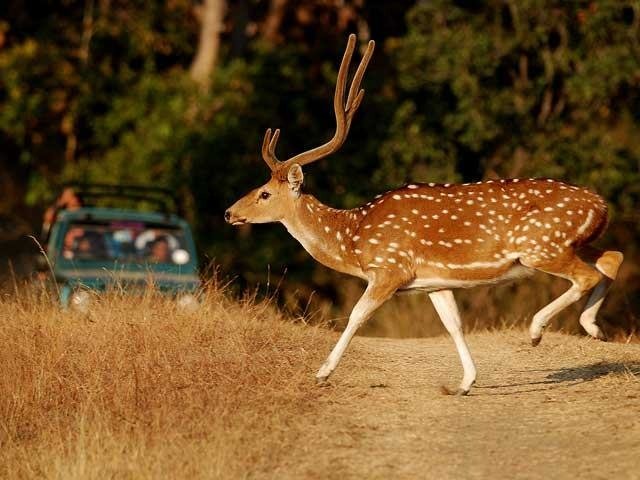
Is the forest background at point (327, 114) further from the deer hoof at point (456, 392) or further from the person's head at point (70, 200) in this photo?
the deer hoof at point (456, 392)

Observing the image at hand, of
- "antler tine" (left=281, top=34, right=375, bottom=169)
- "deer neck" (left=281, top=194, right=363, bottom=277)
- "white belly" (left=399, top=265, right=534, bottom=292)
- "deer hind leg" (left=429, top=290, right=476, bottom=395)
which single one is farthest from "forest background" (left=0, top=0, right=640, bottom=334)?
"white belly" (left=399, top=265, right=534, bottom=292)

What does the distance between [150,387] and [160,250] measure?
5733 millimetres

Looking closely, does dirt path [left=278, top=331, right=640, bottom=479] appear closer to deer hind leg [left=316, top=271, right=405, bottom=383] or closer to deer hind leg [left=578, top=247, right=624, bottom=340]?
deer hind leg [left=316, top=271, right=405, bottom=383]

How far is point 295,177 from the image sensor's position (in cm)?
1112

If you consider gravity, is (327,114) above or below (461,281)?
below

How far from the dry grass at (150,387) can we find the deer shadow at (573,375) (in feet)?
5.31


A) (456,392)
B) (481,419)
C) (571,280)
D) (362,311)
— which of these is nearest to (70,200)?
(362,311)

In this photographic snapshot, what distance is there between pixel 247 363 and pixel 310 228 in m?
1.27

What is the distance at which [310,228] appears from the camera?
1102 cm

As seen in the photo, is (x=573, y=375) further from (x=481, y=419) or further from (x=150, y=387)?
(x=150, y=387)

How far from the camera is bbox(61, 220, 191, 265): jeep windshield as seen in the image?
49.8 feet

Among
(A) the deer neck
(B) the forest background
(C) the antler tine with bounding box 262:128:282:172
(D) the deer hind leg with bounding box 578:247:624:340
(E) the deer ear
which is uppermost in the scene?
(C) the antler tine with bounding box 262:128:282:172

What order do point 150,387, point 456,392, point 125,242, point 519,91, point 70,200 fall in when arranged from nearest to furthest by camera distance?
point 150,387 → point 456,392 → point 125,242 → point 70,200 → point 519,91

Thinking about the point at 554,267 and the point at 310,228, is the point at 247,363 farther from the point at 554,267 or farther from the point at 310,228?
the point at 554,267
